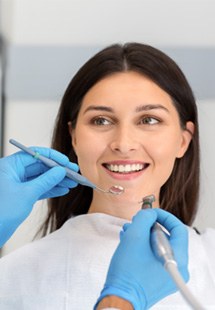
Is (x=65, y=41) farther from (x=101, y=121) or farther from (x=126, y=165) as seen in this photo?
(x=126, y=165)

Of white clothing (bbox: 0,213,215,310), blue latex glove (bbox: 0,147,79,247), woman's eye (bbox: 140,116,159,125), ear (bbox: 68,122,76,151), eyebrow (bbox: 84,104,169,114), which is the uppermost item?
eyebrow (bbox: 84,104,169,114)

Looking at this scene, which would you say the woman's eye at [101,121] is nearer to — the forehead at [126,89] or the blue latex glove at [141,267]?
the forehead at [126,89]

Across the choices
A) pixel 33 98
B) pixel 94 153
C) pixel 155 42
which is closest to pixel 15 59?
pixel 33 98

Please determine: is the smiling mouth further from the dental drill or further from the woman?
the dental drill

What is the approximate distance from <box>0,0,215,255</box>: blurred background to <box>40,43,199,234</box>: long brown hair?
11.4 inches

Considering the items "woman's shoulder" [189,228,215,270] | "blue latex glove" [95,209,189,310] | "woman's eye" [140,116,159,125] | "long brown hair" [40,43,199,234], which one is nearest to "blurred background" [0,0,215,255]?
"long brown hair" [40,43,199,234]

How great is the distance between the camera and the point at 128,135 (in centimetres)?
172

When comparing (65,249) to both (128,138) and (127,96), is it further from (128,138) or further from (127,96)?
(127,96)

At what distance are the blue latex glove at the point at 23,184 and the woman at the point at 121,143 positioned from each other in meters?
0.19

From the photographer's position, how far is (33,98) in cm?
227

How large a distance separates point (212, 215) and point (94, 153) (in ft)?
2.62

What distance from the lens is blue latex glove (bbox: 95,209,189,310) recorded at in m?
1.28

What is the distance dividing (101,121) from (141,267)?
24.1 inches

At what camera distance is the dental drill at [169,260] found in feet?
3.29
